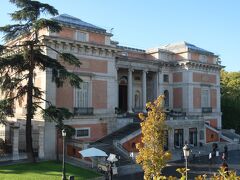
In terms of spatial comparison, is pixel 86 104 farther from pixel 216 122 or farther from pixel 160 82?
pixel 216 122

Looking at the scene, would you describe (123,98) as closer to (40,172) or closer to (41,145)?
(41,145)

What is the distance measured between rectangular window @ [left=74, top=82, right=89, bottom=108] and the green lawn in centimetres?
801

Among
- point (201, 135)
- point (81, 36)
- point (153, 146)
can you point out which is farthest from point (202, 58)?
point (153, 146)

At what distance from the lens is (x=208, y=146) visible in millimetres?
41031

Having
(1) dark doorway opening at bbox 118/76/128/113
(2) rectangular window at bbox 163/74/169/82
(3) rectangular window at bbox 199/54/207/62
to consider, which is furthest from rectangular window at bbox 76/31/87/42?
(3) rectangular window at bbox 199/54/207/62

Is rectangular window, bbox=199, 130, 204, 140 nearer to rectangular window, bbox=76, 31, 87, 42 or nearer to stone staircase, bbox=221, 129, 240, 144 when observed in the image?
stone staircase, bbox=221, 129, 240, 144

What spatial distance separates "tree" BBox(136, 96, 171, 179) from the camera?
16.6m

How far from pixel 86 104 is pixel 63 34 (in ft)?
22.9

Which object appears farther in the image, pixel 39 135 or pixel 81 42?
pixel 81 42

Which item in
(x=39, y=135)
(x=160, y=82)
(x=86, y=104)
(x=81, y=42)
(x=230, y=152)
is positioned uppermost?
(x=81, y=42)

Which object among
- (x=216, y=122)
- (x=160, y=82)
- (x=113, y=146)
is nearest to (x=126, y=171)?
(x=113, y=146)

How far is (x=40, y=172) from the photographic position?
74.1 feet

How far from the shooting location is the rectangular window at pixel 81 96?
32.3m

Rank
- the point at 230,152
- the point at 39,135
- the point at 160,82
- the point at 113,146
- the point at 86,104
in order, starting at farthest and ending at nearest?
the point at 160,82
the point at 230,152
the point at 86,104
the point at 113,146
the point at 39,135
